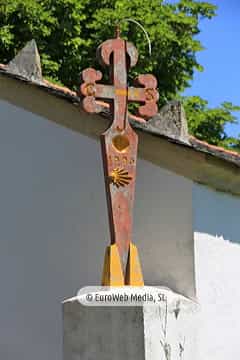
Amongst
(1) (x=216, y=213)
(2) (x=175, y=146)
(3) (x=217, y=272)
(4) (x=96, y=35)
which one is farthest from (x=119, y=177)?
(4) (x=96, y=35)

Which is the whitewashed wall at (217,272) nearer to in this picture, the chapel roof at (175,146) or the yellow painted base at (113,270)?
the chapel roof at (175,146)

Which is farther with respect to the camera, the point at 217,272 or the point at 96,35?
the point at 96,35

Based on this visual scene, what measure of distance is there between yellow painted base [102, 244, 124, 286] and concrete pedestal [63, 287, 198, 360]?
130 mm

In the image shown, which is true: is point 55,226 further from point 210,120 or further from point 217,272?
point 210,120

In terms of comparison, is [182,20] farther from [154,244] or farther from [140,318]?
[140,318]

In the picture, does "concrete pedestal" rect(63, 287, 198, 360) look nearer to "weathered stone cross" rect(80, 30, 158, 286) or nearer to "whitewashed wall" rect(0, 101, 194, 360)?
"weathered stone cross" rect(80, 30, 158, 286)

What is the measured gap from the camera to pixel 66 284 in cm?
673

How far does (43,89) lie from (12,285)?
1858mm

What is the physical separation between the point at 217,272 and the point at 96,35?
7.57m

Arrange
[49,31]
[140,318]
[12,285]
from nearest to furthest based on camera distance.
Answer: [140,318]
[12,285]
[49,31]

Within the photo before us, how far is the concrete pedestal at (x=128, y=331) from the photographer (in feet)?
17.4

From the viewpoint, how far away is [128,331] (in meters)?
5.33

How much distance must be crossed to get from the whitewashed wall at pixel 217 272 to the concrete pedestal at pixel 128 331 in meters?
0.63

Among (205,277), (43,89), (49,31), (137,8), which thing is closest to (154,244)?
(205,277)
